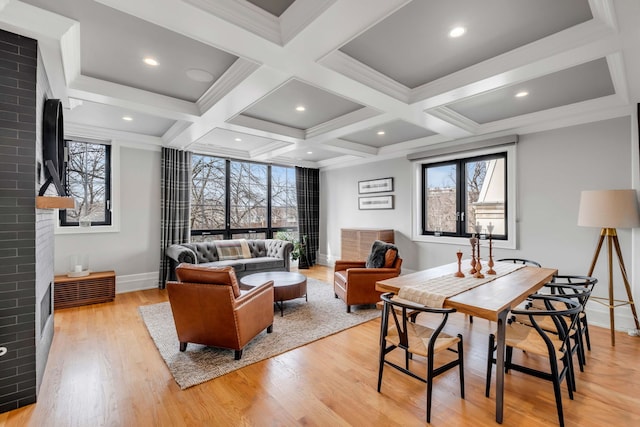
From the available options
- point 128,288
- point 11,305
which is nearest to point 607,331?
point 11,305

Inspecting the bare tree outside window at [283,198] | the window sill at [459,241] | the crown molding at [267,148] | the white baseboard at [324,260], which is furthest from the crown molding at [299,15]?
the white baseboard at [324,260]

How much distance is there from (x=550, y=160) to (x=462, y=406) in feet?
11.2

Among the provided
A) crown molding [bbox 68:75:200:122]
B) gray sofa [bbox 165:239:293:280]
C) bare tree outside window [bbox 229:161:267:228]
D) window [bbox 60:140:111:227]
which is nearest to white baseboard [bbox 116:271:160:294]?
gray sofa [bbox 165:239:293:280]

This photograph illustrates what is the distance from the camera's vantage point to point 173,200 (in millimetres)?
5301

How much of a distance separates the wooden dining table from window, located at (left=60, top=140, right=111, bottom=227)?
4749mm

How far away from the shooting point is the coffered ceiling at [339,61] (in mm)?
1910

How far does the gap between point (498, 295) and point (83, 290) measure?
5113 millimetres

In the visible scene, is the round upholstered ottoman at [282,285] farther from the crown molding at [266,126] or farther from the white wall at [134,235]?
the white wall at [134,235]

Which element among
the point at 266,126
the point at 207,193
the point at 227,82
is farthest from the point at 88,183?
the point at 227,82

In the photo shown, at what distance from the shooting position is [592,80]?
9.61ft

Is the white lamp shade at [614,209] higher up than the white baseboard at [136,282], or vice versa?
the white lamp shade at [614,209]

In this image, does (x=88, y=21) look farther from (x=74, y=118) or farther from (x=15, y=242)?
(x=74, y=118)

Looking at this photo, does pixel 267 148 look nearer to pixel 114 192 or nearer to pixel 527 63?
pixel 114 192

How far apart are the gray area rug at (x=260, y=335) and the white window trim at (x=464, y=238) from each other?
188cm
